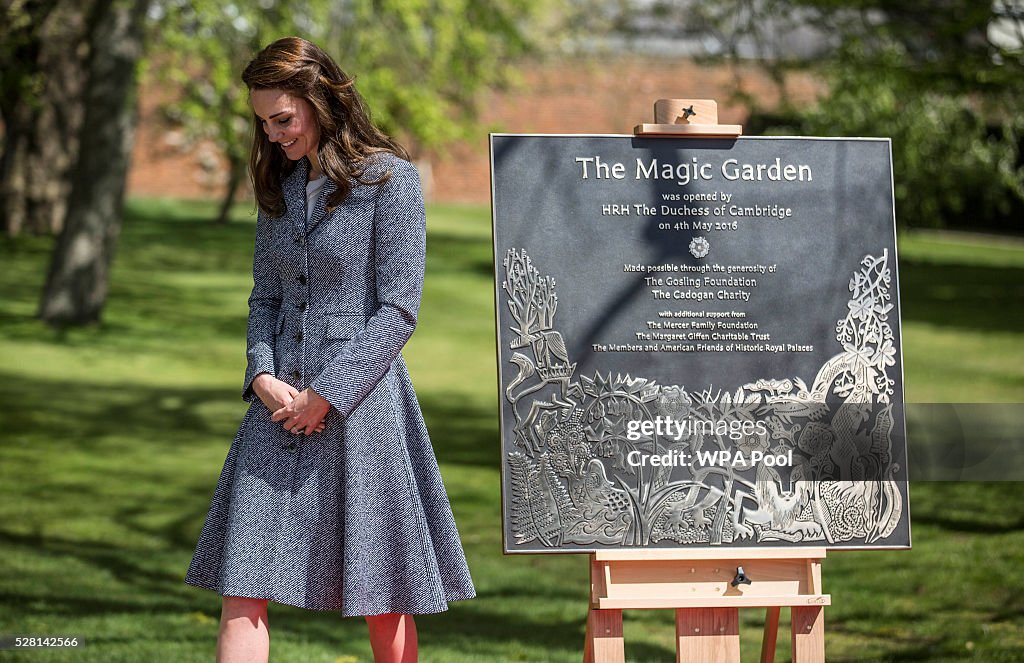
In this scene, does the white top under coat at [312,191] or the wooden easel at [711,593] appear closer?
the white top under coat at [312,191]

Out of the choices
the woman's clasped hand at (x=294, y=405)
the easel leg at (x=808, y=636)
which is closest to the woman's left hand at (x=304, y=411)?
the woman's clasped hand at (x=294, y=405)

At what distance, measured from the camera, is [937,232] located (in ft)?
113

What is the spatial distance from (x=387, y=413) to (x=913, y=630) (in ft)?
11.5

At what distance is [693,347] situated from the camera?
418cm

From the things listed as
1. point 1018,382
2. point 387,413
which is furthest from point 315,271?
point 1018,382

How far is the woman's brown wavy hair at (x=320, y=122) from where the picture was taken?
12.0ft

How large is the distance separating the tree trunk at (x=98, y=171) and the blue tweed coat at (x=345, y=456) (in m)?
12.2

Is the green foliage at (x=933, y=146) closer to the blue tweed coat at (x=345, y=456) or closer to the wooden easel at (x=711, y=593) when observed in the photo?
the wooden easel at (x=711, y=593)

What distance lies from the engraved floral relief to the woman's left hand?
2.25 feet

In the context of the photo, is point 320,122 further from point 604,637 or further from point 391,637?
point 604,637

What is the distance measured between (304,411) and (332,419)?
0.10 meters

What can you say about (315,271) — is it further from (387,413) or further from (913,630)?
(913,630)

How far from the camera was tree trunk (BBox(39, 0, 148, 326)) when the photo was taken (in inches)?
613

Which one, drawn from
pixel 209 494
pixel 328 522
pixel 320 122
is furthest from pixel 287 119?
pixel 209 494
